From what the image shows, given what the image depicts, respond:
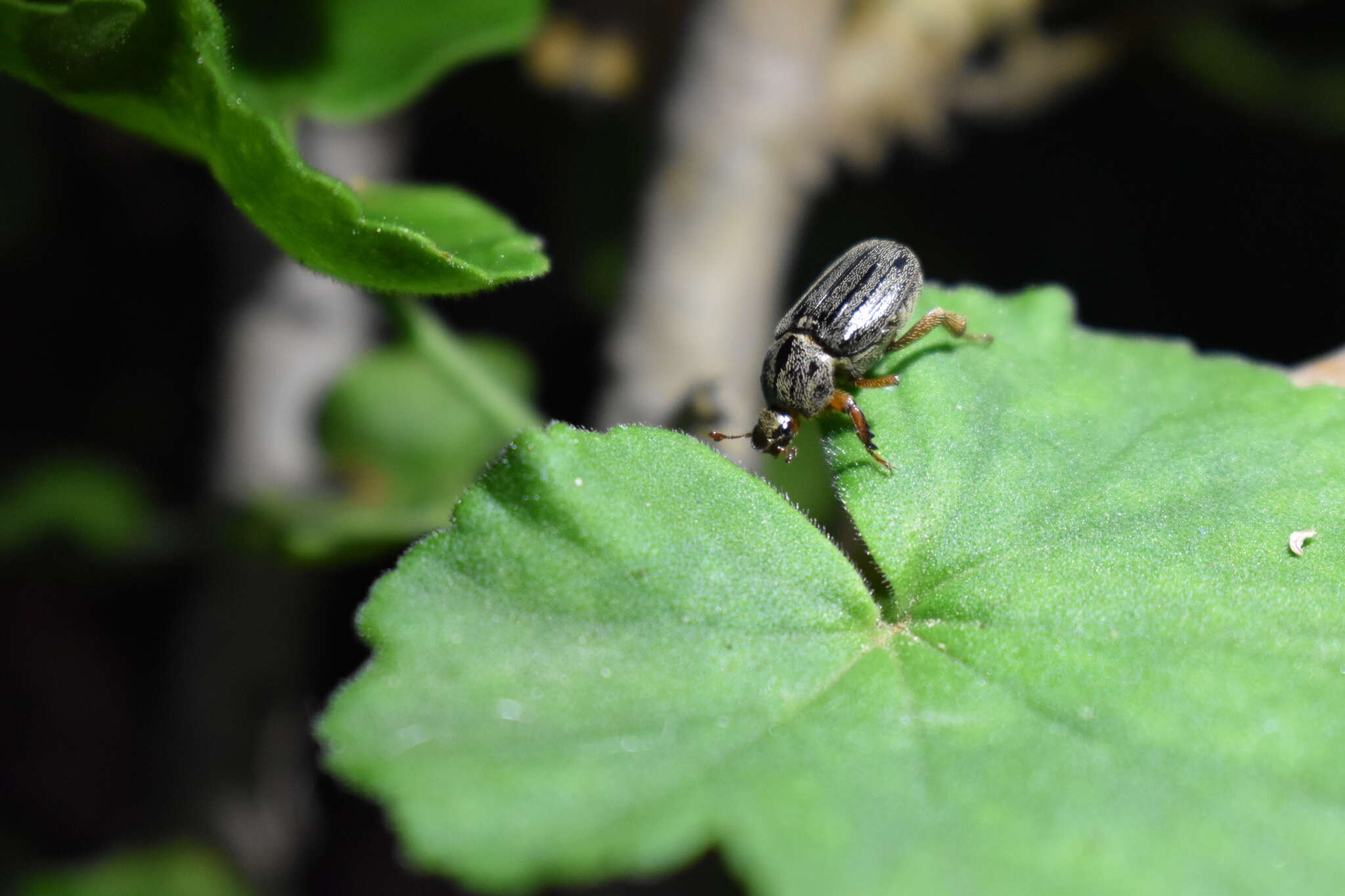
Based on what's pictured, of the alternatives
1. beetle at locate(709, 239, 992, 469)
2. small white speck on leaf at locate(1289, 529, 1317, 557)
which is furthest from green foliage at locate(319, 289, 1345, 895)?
beetle at locate(709, 239, 992, 469)

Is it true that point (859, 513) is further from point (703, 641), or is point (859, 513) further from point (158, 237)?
point (158, 237)

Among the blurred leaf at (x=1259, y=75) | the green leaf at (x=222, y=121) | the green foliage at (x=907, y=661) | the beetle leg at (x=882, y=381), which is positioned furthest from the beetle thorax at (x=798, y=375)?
the blurred leaf at (x=1259, y=75)

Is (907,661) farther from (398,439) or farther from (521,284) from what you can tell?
(521,284)

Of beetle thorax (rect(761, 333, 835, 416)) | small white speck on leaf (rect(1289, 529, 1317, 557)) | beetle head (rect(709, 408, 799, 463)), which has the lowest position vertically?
beetle head (rect(709, 408, 799, 463))

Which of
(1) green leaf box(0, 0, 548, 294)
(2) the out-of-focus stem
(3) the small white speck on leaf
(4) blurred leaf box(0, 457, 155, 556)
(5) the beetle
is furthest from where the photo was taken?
(4) blurred leaf box(0, 457, 155, 556)

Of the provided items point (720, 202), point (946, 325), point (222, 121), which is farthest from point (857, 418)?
point (720, 202)

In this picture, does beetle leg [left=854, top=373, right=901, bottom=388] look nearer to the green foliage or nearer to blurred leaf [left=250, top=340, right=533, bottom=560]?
the green foliage
